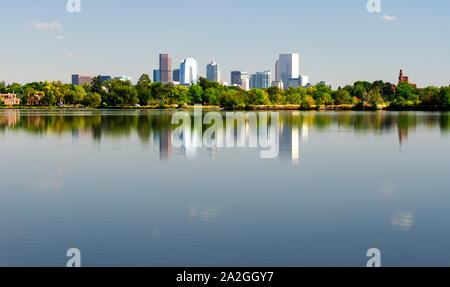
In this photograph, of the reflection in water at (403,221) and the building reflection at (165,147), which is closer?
the reflection in water at (403,221)

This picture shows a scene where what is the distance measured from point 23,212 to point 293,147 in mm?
24705

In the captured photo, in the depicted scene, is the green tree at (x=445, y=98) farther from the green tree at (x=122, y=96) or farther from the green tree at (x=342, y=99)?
the green tree at (x=122, y=96)

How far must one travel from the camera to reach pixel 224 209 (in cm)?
1656

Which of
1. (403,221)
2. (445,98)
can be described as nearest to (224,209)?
(403,221)

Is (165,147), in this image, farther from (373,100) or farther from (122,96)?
(122,96)

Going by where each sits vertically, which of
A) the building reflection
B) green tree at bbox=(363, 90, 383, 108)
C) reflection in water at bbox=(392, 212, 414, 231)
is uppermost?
green tree at bbox=(363, 90, 383, 108)

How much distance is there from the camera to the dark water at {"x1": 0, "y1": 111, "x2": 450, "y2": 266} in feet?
38.7

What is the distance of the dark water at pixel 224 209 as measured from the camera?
1180 centimetres

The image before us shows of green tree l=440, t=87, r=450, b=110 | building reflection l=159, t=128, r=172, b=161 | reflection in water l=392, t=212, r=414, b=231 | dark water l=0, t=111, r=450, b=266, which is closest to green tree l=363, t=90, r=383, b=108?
green tree l=440, t=87, r=450, b=110

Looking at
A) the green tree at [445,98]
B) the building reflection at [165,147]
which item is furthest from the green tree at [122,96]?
the building reflection at [165,147]

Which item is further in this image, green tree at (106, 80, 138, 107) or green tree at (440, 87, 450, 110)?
green tree at (106, 80, 138, 107)

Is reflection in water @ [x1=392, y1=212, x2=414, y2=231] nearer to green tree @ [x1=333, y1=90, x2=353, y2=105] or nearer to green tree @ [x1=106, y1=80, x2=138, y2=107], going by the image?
green tree @ [x1=333, y1=90, x2=353, y2=105]

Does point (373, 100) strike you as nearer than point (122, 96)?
Yes
